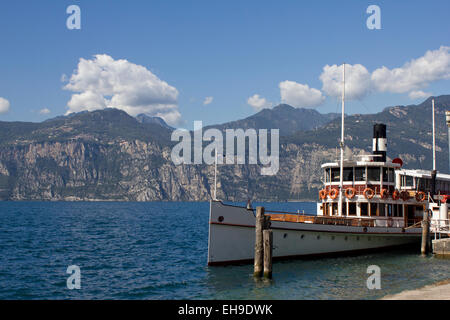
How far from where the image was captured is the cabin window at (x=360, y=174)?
36875mm

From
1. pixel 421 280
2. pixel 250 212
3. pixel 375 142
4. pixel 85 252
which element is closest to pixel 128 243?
pixel 85 252

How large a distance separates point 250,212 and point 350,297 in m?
9.53

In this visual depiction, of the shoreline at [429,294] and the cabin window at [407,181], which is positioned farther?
the cabin window at [407,181]

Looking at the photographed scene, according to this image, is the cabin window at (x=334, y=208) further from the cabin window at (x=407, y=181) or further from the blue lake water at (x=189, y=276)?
the cabin window at (x=407, y=181)

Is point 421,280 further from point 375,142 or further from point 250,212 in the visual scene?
point 375,142

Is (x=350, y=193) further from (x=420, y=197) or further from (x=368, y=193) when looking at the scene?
(x=420, y=197)

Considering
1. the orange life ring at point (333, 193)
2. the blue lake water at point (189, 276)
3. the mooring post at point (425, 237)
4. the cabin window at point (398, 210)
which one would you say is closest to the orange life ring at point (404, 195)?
the cabin window at point (398, 210)

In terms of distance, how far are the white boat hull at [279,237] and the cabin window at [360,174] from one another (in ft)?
13.9

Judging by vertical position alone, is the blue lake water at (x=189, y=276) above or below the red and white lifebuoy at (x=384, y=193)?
below

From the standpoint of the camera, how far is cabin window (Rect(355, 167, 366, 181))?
36875 mm

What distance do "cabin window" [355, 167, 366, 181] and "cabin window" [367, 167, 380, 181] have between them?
39 centimetres

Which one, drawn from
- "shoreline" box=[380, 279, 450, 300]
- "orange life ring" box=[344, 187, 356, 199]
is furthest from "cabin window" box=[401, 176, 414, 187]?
"shoreline" box=[380, 279, 450, 300]

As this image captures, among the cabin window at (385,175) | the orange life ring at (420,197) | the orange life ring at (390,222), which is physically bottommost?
the orange life ring at (390,222)

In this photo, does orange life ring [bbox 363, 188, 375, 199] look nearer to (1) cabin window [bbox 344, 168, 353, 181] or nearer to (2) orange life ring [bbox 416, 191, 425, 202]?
(1) cabin window [bbox 344, 168, 353, 181]
